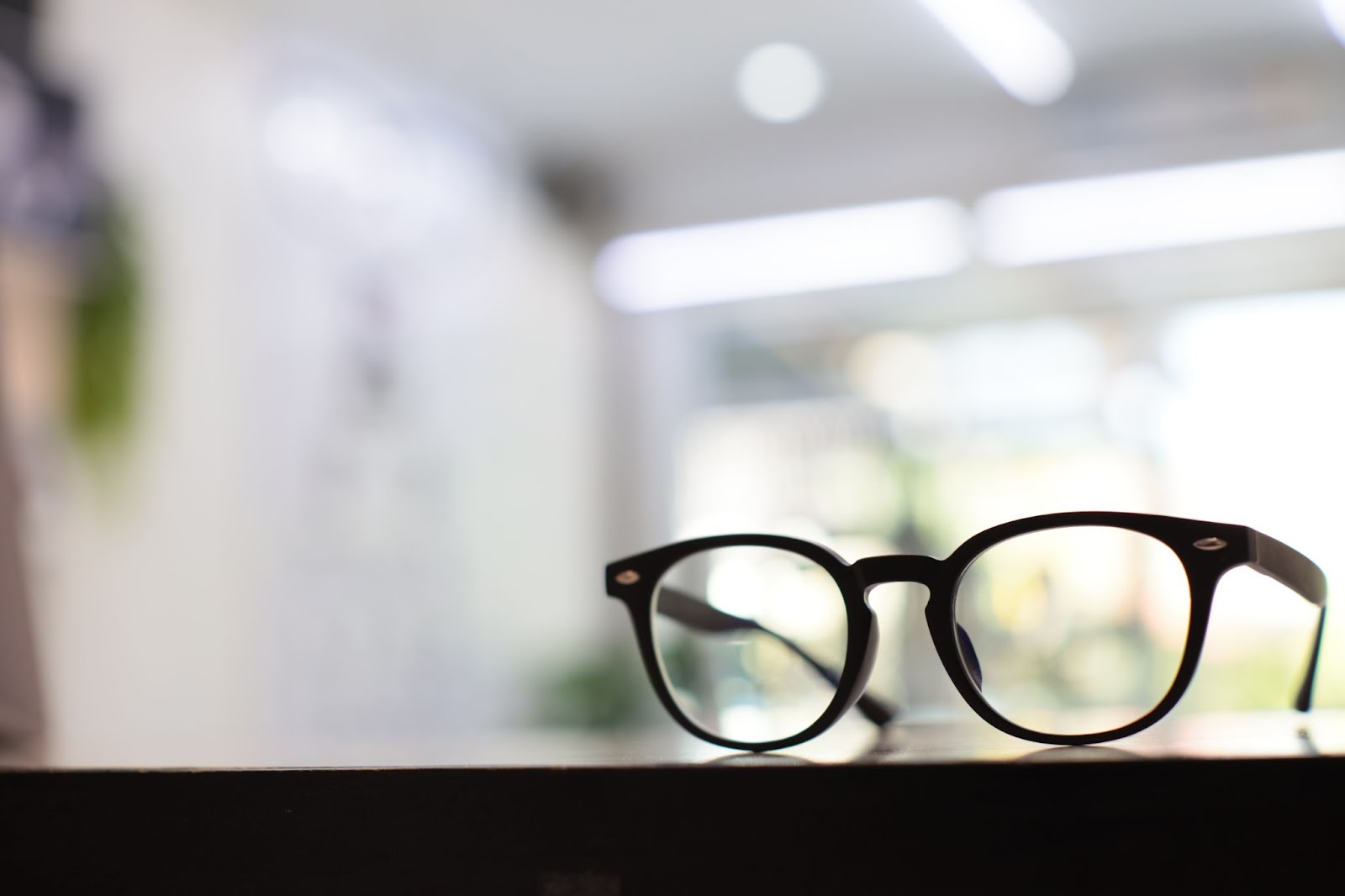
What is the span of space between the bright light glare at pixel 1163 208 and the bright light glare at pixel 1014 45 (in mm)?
320

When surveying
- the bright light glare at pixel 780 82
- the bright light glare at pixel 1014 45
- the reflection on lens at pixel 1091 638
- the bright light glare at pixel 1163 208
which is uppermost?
the bright light glare at pixel 780 82

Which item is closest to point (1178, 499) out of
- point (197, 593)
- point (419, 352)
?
point (419, 352)

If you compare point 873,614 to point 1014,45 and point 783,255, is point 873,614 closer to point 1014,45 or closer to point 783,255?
point 1014,45

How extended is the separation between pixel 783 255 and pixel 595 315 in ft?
2.24

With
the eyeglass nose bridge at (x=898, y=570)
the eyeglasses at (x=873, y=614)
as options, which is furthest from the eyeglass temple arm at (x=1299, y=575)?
the eyeglass nose bridge at (x=898, y=570)

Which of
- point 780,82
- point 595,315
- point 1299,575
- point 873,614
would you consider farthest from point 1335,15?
point 873,614

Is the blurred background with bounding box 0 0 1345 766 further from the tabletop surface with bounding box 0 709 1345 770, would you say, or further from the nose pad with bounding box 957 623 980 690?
the nose pad with bounding box 957 623 980 690

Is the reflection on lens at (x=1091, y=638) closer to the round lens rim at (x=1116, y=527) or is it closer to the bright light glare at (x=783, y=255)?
the bright light glare at (x=783, y=255)

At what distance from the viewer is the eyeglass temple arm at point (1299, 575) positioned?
42cm

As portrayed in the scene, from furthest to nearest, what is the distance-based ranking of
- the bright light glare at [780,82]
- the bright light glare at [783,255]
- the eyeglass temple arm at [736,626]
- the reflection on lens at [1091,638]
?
the bright light glare at [783,255] < the reflection on lens at [1091,638] < the bright light glare at [780,82] < the eyeglass temple arm at [736,626]

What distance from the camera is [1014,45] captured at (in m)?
3.11

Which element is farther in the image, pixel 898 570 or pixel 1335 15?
pixel 1335 15

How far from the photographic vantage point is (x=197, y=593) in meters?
2.32

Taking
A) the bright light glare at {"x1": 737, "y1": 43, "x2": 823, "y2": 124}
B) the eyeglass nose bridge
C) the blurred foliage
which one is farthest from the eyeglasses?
the bright light glare at {"x1": 737, "y1": 43, "x2": 823, "y2": 124}
